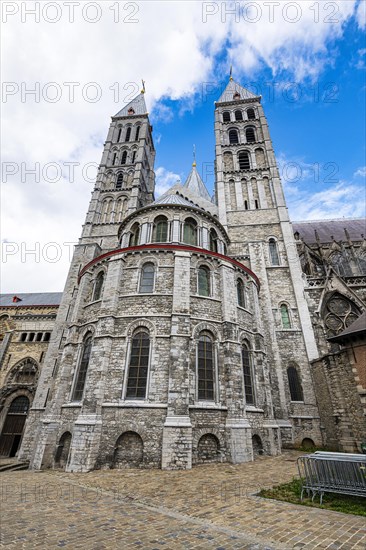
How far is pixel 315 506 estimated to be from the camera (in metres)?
5.96

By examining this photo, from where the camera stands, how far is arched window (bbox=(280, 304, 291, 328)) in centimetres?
1952

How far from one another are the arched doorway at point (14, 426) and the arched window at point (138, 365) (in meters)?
14.9

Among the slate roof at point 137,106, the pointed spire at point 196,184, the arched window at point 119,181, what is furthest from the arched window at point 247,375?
the slate roof at point 137,106

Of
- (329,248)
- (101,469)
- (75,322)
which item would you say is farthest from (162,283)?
(329,248)

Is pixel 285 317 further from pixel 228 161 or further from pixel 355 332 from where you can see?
pixel 228 161

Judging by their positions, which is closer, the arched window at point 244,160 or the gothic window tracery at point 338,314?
the gothic window tracery at point 338,314

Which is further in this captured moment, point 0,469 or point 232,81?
point 232,81

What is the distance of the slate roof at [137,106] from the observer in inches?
1552

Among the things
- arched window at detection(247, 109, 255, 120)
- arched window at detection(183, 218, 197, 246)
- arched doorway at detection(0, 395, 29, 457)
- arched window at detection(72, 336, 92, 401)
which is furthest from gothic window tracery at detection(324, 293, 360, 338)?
arched window at detection(247, 109, 255, 120)

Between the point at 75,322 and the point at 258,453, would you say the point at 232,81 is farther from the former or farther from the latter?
the point at 258,453

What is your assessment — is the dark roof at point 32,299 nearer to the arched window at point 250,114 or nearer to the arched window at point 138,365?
the arched window at point 138,365

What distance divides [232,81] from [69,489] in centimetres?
4903

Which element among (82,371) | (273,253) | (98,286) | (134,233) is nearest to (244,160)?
(273,253)

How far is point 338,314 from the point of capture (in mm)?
19938
